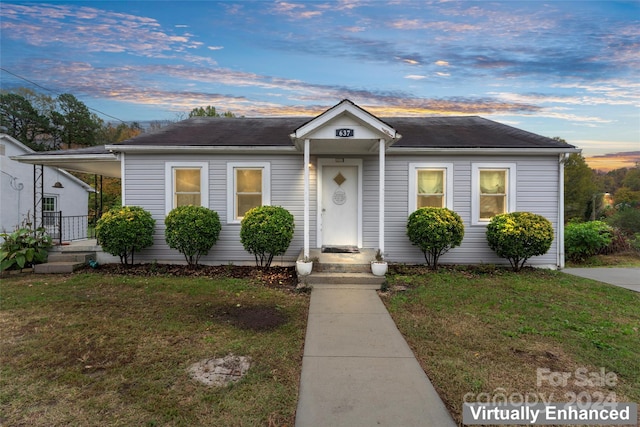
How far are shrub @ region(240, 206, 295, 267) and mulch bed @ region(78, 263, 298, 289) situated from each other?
1.82ft

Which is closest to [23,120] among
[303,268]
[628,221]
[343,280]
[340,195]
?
[340,195]

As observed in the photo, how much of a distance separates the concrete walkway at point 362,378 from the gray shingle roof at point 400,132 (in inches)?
205

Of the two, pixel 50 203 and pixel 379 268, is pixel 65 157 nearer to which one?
pixel 379 268

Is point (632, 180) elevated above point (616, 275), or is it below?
above

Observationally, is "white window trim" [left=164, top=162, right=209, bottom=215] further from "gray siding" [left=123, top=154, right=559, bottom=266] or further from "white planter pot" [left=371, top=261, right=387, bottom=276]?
"white planter pot" [left=371, top=261, right=387, bottom=276]

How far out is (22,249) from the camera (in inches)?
293

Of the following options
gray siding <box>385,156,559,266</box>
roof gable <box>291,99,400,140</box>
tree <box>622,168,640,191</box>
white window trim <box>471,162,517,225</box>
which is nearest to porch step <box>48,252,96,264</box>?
roof gable <box>291,99,400,140</box>

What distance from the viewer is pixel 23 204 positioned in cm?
1449

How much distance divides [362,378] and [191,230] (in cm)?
570

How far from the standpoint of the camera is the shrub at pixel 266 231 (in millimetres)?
6773

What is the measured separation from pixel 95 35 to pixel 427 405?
51.0 ft

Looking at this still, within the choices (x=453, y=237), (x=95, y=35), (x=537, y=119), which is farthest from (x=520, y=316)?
(x=95, y=35)

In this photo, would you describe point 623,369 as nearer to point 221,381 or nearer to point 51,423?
point 221,381

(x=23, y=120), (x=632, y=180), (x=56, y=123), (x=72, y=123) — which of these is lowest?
(x=632, y=180)
